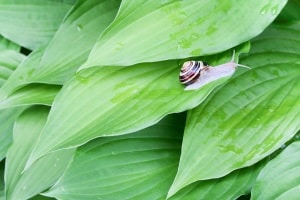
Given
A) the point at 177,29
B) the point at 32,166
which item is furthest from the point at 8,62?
the point at 177,29

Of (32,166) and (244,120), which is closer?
(244,120)

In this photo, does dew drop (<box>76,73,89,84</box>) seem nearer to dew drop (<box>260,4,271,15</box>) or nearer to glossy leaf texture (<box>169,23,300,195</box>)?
glossy leaf texture (<box>169,23,300,195</box>)

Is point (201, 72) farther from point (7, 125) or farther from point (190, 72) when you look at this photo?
point (7, 125)

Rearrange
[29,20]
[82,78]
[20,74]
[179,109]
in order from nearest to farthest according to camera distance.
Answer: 1. [179,109]
2. [82,78]
3. [20,74]
4. [29,20]

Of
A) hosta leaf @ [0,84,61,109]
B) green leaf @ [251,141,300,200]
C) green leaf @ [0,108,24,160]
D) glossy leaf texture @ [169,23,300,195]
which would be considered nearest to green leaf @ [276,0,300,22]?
glossy leaf texture @ [169,23,300,195]

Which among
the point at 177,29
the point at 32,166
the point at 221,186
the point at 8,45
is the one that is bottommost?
the point at 32,166

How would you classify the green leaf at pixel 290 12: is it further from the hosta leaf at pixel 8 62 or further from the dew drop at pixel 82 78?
the hosta leaf at pixel 8 62

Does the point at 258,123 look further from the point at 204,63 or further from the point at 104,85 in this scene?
the point at 104,85
